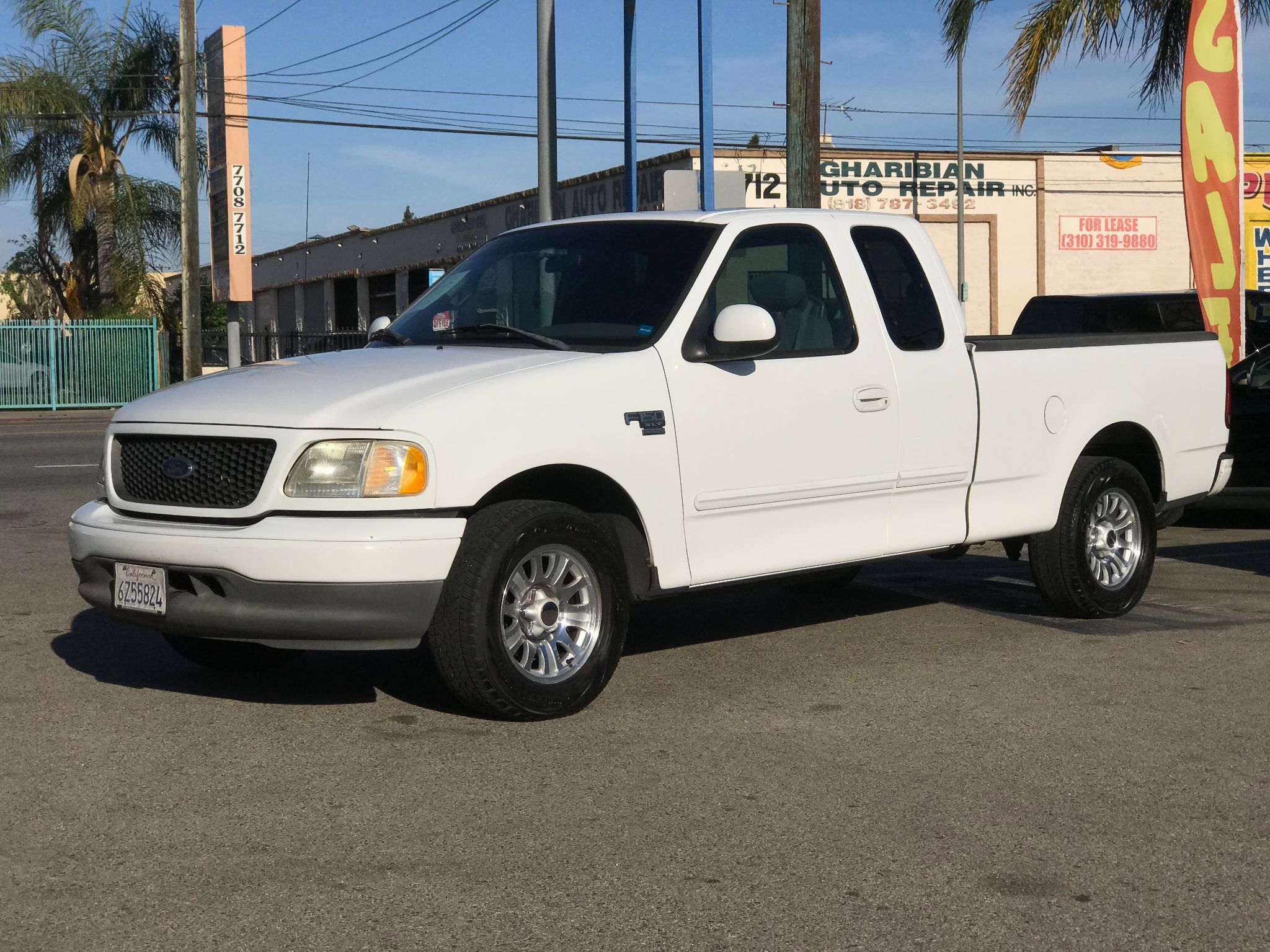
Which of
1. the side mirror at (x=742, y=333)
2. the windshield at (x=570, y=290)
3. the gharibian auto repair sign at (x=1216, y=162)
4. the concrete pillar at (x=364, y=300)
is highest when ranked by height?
the concrete pillar at (x=364, y=300)

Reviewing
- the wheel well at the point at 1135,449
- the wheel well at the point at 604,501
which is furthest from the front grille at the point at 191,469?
the wheel well at the point at 1135,449

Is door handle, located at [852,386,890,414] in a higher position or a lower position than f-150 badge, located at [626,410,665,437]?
higher

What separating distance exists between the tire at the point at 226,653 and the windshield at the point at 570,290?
57.9 inches

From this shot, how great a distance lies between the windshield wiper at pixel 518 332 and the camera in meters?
6.27

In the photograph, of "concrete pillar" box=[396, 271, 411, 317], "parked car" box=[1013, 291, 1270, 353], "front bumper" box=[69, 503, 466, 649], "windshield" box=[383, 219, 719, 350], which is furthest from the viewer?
"concrete pillar" box=[396, 271, 411, 317]

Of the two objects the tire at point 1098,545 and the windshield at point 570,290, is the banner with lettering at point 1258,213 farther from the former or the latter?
the windshield at point 570,290

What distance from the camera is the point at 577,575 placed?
5.92 metres

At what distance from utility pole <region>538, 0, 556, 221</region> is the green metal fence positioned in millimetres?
18581

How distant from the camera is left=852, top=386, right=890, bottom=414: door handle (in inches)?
267

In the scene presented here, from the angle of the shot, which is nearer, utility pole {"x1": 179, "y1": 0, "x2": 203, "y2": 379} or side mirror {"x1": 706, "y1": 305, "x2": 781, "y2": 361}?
side mirror {"x1": 706, "y1": 305, "x2": 781, "y2": 361}

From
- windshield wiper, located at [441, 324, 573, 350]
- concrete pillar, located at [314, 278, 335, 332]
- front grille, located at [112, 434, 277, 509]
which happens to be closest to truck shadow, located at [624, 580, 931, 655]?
windshield wiper, located at [441, 324, 573, 350]

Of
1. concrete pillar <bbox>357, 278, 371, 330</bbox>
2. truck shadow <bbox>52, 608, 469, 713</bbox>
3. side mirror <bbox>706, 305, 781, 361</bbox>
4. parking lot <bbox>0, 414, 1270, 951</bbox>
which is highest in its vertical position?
concrete pillar <bbox>357, 278, 371, 330</bbox>

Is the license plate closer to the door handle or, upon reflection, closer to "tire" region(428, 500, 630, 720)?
"tire" region(428, 500, 630, 720)

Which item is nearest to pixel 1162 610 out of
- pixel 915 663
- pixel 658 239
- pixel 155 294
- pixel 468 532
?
pixel 915 663
